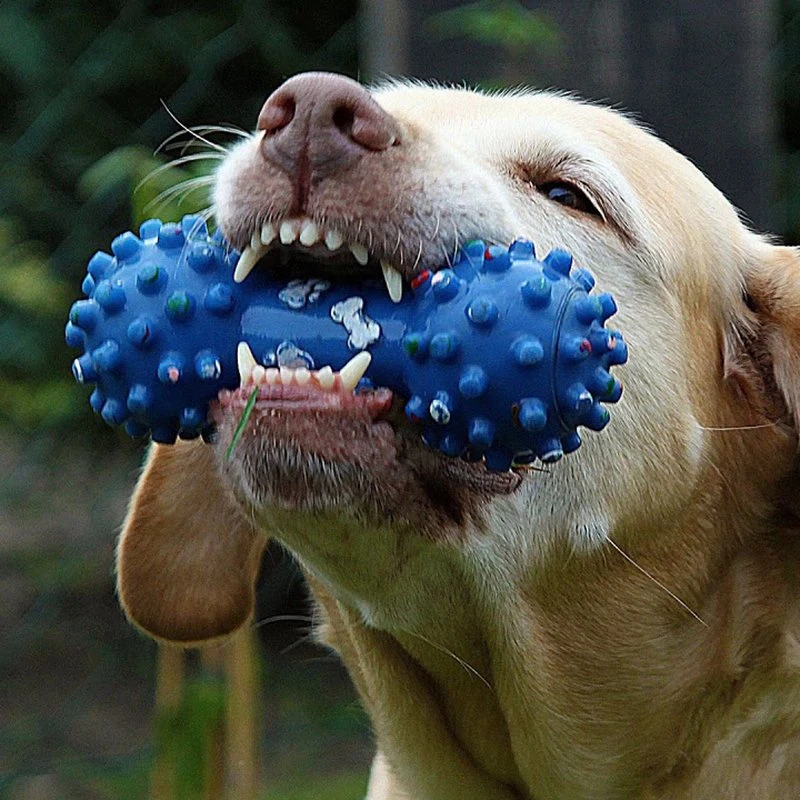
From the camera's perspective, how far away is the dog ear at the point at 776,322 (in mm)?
2295

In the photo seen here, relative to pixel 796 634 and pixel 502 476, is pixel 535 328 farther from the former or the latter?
pixel 796 634

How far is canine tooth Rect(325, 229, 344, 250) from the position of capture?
5.70ft

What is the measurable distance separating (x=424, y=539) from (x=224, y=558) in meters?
0.77

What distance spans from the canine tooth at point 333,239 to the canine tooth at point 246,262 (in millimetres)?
91

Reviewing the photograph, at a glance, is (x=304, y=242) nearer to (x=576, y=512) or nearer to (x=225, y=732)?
(x=576, y=512)

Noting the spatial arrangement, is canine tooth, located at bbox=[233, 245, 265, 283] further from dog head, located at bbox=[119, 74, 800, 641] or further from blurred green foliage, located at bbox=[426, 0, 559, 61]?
blurred green foliage, located at bbox=[426, 0, 559, 61]

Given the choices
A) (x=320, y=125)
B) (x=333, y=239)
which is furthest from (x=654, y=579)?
(x=320, y=125)

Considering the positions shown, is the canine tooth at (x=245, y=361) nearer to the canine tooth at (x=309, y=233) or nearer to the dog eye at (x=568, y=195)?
the canine tooth at (x=309, y=233)

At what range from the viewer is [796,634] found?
2.22 metres

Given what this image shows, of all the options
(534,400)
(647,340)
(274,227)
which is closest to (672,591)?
(647,340)

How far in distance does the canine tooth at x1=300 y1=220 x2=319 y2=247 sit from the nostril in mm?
124

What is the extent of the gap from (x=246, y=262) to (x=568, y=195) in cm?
56

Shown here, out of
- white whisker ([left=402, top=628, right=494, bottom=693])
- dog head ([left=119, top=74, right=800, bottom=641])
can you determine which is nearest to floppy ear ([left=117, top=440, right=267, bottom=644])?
dog head ([left=119, top=74, right=800, bottom=641])

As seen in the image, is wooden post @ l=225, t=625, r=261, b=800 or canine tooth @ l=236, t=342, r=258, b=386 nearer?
canine tooth @ l=236, t=342, r=258, b=386
